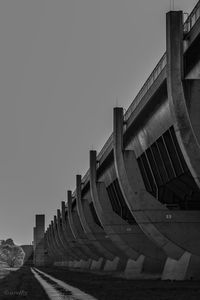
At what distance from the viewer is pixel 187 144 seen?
112 ft

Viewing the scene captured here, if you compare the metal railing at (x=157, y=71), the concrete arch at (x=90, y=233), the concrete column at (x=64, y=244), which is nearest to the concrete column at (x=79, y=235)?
the concrete arch at (x=90, y=233)

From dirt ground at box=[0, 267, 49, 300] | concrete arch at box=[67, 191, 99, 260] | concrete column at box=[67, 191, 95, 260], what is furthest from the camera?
concrete column at box=[67, 191, 95, 260]

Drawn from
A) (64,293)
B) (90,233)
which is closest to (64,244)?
(90,233)

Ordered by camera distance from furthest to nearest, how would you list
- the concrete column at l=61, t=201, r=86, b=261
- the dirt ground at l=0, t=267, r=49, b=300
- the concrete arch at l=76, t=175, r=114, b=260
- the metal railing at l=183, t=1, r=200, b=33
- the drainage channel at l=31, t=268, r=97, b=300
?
the concrete column at l=61, t=201, r=86, b=261 < the concrete arch at l=76, t=175, r=114, b=260 < the metal railing at l=183, t=1, r=200, b=33 < the dirt ground at l=0, t=267, r=49, b=300 < the drainage channel at l=31, t=268, r=97, b=300

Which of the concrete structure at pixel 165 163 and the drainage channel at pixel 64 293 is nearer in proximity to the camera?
the drainage channel at pixel 64 293

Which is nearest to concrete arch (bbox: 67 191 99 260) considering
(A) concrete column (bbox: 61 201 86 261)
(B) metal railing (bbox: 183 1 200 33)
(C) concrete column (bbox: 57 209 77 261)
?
(A) concrete column (bbox: 61 201 86 261)

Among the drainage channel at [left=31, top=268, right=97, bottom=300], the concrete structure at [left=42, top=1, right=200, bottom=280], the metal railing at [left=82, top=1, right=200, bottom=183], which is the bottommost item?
the drainage channel at [left=31, top=268, right=97, bottom=300]

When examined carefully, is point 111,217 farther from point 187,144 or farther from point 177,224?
point 187,144

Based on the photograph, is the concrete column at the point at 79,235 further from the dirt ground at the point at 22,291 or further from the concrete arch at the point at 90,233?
the dirt ground at the point at 22,291

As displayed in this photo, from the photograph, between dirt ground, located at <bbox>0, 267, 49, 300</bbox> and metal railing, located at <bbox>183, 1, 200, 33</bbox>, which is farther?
metal railing, located at <bbox>183, 1, 200, 33</bbox>

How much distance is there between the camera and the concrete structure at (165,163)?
34.7 m

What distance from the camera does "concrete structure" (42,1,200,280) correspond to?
3466cm

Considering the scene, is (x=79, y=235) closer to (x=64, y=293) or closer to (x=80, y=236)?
(x=80, y=236)

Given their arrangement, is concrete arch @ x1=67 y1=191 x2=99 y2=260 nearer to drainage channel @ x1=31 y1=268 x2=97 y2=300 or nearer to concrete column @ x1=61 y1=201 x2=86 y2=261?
concrete column @ x1=61 y1=201 x2=86 y2=261
